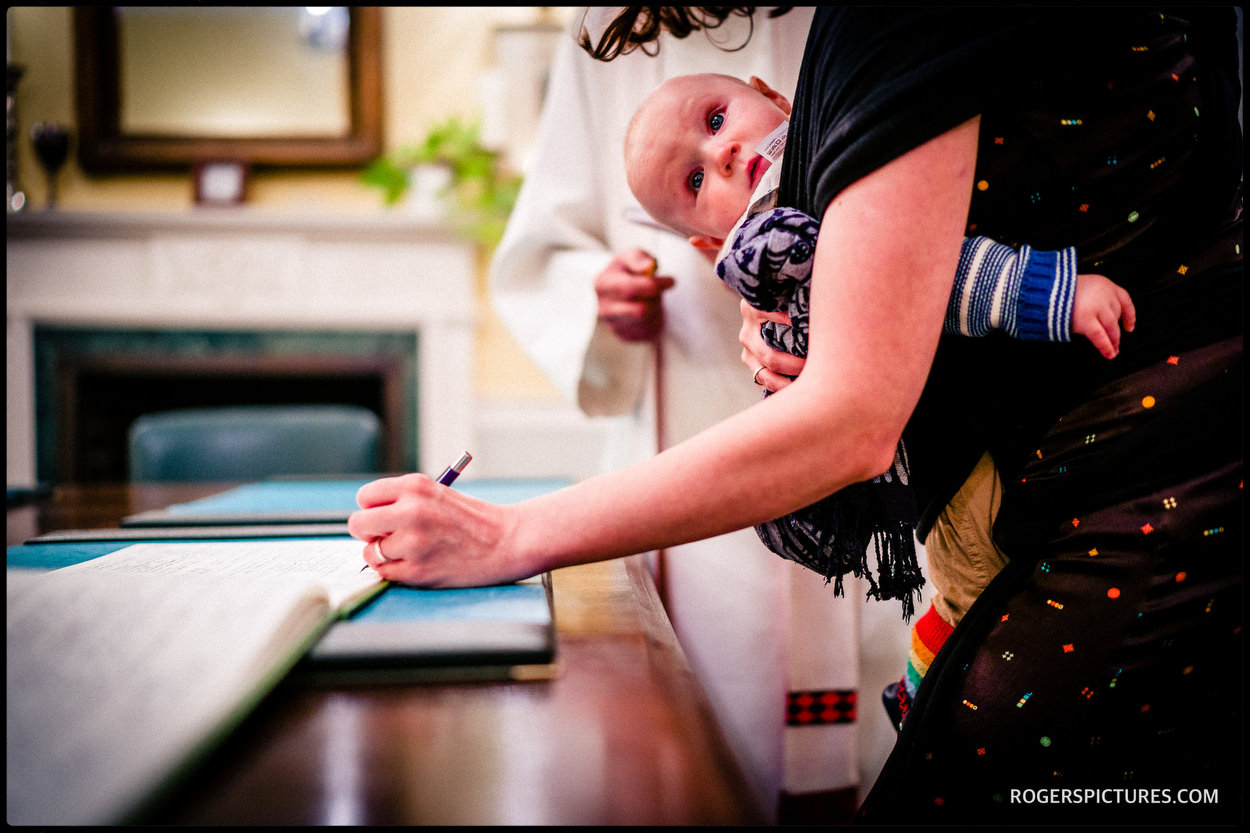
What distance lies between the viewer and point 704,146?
642 millimetres

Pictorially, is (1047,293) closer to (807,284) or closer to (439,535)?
(807,284)

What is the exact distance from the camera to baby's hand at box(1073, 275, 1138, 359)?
441 mm

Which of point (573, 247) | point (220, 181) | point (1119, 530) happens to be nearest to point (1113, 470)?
point (1119, 530)

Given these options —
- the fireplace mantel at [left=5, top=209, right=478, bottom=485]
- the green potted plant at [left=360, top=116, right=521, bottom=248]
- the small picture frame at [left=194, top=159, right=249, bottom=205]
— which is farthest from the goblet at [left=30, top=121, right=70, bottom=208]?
the green potted plant at [left=360, top=116, right=521, bottom=248]

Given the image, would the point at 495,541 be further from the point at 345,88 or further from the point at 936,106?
the point at 345,88

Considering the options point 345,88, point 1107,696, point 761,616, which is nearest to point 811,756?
point 761,616

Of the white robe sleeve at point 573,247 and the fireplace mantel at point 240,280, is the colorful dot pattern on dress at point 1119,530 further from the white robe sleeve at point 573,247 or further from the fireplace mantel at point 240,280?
the fireplace mantel at point 240,280

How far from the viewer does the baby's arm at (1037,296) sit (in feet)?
1.44

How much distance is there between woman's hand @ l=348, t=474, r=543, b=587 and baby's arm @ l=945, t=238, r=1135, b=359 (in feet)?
1.12

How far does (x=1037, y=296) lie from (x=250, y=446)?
174 centimetres

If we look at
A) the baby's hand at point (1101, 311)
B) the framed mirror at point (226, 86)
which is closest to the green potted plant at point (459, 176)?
the framed mirror at point (226, 86)

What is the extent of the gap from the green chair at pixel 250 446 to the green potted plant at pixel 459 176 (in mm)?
1172

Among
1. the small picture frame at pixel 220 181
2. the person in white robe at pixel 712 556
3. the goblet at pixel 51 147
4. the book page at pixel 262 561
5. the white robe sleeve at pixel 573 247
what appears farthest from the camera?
the small picture frame at pixel 220 181

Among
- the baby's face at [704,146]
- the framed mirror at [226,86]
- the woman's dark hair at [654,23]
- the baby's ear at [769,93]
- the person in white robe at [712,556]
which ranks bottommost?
the person in white robe at [712,556]
